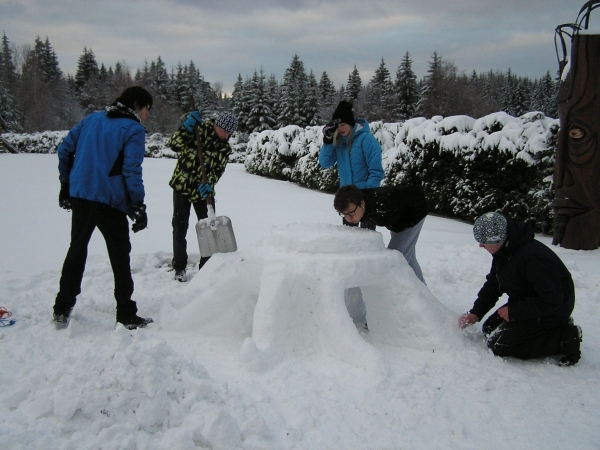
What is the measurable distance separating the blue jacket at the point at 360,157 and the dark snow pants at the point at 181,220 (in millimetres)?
1361

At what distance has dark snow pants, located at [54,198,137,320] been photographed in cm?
310

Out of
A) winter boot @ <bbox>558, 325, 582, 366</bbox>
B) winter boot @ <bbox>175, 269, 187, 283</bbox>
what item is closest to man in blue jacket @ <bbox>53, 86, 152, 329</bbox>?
winter boot @ <bbox>175, 269, 187, 283</bbox>

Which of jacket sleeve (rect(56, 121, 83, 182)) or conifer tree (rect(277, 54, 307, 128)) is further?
conifer tree (rect(277, 54, 307, 128))

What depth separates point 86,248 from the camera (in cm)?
315

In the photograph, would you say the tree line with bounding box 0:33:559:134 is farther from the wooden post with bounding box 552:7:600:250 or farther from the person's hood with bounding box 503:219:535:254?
the person's hood with bounding box 503:219:535:254

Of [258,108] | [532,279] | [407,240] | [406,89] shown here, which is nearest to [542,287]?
[532,279]

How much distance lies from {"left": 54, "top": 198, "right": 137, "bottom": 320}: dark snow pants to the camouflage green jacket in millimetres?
1161

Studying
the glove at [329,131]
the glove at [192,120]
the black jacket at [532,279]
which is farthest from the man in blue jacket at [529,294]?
the glove at [192,120]

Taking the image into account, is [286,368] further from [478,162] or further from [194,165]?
[478,162]

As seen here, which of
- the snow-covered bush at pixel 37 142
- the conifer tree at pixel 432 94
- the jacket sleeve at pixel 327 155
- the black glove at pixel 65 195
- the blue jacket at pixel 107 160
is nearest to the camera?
the blue jacket at pixel 107 160

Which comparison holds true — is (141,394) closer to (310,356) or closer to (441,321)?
(310,356)

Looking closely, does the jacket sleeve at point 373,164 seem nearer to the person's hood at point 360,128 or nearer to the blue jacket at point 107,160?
the person's hood at point 360,128

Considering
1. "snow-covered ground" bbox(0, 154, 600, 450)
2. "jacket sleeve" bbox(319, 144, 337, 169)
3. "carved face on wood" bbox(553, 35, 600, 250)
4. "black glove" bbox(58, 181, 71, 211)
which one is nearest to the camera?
"snow-covered ground" bbox(0, 154, 600, 450)

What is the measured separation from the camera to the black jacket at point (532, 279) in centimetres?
270
